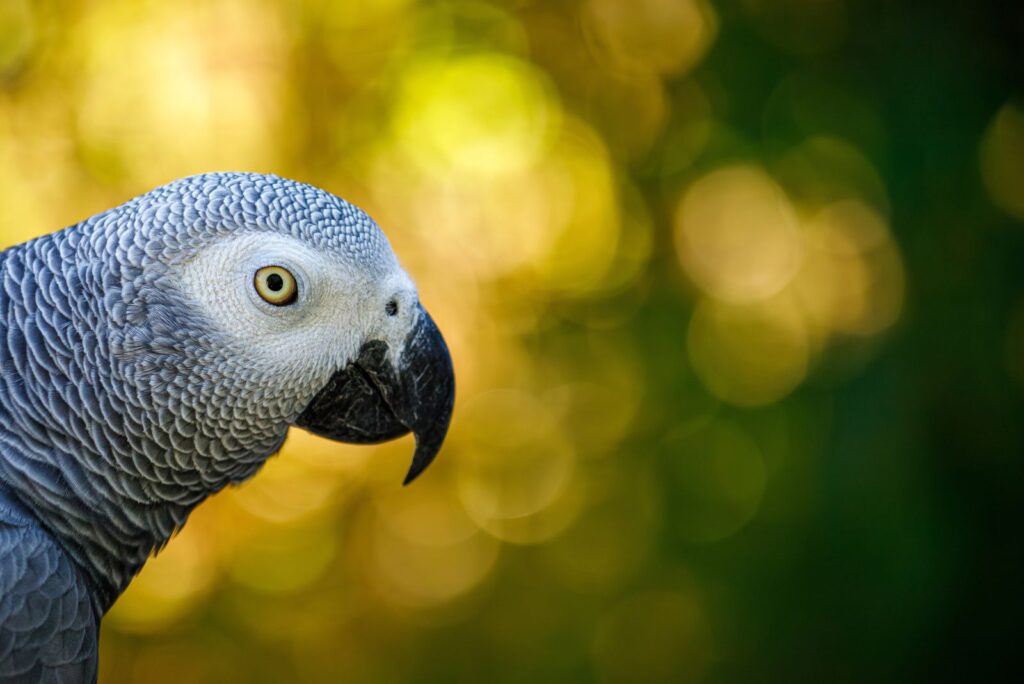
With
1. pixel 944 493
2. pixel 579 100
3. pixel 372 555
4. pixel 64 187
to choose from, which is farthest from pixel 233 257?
pixel 944 493

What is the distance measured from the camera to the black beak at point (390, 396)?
978 millimetres

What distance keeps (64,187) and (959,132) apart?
2.69 m

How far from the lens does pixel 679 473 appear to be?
9.44ft

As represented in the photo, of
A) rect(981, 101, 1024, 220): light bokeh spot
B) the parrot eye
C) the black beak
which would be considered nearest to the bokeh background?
rect(981, 101, 1024, 220): light bokeh spot

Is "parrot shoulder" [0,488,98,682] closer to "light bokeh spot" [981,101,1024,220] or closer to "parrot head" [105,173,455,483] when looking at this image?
"parrot head" [105,173,455,483]

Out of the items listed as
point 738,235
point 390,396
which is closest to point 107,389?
point 390,396

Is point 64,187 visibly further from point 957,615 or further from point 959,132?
point 957,615

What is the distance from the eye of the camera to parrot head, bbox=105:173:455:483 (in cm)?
88

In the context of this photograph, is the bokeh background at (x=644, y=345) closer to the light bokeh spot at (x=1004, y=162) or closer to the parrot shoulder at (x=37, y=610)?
the light bokeh spot at (x=1004, y=162)

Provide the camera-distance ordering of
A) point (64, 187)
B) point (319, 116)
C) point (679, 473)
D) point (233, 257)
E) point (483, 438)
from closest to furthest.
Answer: point (233, 257), point (64, 187), point (319, 116), point (483, 438), point (679, 473)

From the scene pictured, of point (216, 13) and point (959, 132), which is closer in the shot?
point (216, 13)

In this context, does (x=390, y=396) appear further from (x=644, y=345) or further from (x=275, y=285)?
(x=644, y=345)

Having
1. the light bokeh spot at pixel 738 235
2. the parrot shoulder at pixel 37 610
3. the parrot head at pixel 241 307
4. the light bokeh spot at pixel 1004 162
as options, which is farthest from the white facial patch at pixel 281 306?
the light bokeh spot at pixel 1004 162

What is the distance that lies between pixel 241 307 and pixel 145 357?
11 centimetres
